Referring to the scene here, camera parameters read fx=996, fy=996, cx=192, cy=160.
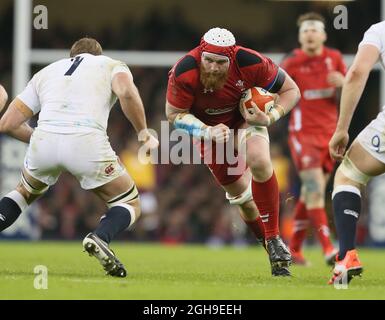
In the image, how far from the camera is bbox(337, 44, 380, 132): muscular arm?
639 cm

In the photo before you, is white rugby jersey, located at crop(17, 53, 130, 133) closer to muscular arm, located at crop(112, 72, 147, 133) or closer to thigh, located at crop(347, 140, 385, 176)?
muscular arm, located at crop(112, 72, 147, 133)

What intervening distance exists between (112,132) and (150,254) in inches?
211

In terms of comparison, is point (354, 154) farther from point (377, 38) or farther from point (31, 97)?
point (31, 97)

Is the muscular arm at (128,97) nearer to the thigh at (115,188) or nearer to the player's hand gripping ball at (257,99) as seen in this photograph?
the thigh at (115,188)

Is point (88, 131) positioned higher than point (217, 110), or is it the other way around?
point (217, 110)

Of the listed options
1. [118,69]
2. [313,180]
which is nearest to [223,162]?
[118,69]

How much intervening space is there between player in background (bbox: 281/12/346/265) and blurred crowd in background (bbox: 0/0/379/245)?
4.28 m

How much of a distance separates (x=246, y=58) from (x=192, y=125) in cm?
63

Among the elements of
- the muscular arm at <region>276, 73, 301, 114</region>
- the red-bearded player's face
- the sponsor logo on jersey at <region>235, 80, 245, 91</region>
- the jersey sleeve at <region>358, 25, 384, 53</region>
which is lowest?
the muscular arm at <region>276, 73, 301, 114</region>

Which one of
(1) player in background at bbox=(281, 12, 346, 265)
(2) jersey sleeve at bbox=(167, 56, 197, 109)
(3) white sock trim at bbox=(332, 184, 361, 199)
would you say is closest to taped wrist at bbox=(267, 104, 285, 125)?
(2) jersey sleeve at bbox=(167, 56, 197, 109)

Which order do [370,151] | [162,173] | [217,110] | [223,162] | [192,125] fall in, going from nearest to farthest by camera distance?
[370,151] < [192,125] < [217,110] < [223,162] < [162,173]

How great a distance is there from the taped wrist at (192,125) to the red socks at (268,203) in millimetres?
570

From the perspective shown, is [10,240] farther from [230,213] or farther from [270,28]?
[270,28]

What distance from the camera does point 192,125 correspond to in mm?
7148
